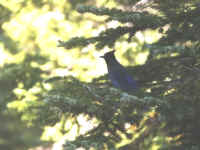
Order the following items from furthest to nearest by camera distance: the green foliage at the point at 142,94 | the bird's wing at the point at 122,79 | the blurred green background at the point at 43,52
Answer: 1. the blurred green background at the point at 43,52
2. the bird's wing at the point at 122,79
3. the green foliage at the point at 142,94

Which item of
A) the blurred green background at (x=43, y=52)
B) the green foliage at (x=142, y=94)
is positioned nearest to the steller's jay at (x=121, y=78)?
the green foliage at (x=142, y=94)

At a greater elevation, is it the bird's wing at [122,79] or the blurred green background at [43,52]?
the blurred green background at [43,52]

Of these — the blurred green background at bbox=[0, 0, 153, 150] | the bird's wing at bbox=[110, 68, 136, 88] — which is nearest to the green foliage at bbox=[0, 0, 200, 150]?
the bird's wing at bbox=[110, 68, 136, 88]

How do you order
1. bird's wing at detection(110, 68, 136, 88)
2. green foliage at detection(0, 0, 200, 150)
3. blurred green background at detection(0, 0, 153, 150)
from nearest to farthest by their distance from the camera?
1. green foliage at detection(0, 0, 200, 150)
2. bird's wing at detection(110, 68, 136, 88)
3. blurred green background at detection(0, 0, 153, 150)

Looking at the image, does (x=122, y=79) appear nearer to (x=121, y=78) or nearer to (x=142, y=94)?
(x=121, y=78)

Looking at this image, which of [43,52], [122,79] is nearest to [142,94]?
[122,79]

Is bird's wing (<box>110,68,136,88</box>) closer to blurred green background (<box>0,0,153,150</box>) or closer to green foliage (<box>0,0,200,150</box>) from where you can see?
green foliage (<box>0,0,200,150</box>)

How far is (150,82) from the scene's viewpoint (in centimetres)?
558

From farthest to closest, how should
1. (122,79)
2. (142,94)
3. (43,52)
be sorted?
(43,52), (122,79), (142,94)

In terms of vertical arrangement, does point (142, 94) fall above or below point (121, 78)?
below

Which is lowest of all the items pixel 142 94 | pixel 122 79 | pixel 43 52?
pixel 142 94

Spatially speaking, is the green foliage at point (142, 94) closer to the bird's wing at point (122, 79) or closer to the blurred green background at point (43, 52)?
the bird's wing at point (122, 79)

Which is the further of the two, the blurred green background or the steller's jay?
the blurred green background

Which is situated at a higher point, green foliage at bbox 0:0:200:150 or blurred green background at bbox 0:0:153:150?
blurred green background at bbox 0:0:153:150
